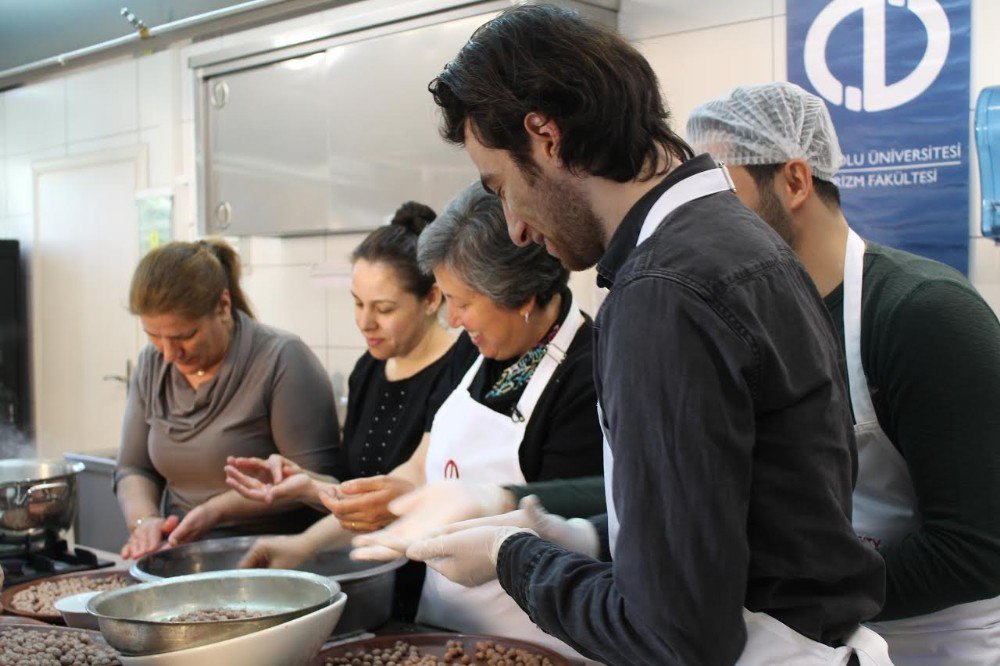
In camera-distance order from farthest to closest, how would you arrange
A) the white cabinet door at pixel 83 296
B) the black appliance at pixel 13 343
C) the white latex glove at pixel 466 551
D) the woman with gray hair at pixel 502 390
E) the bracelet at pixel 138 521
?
the black appliance at pixel 13 343
the white cabinet door at pixel 83 296
the bracelet at pixel 138 521
the woman with gray hair at pixel 502 390
the white latex glove at pixel 466 551

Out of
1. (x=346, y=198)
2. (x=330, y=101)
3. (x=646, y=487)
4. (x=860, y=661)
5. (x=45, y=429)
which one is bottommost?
(x=45, y=429)

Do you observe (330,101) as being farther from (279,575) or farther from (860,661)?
(860,661)

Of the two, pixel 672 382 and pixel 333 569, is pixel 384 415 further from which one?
pixel 672 382

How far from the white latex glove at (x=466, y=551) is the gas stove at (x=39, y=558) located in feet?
3.76

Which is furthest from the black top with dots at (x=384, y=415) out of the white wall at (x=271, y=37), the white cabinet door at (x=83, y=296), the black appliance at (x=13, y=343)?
the black appliance at (x=13, y=343)

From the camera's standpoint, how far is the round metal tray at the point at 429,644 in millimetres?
1516

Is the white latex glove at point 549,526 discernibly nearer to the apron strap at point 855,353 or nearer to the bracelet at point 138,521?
the apron strap at point 855,353

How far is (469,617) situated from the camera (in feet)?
6.07

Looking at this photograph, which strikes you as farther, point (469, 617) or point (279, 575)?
point (469, 617)

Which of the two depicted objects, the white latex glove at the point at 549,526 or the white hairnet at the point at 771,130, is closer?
the white latex glove at the point at 549,526

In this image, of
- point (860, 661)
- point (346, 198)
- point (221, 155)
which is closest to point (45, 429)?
point (221, 155)

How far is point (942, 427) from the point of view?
1.32 metres

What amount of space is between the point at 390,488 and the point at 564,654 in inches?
15.3

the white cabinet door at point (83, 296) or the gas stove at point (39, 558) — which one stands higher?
the white cabinet door at point (83, 296)
